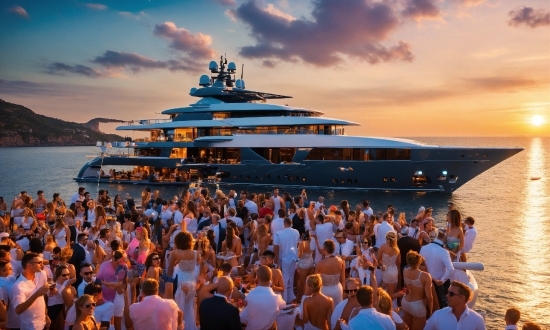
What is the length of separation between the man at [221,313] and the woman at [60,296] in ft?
7.16

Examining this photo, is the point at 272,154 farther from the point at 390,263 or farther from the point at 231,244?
the point at 390,263

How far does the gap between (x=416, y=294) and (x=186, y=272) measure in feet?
10.8

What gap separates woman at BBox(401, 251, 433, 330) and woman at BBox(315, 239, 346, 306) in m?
0.99

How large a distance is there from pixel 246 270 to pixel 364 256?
8.49ft

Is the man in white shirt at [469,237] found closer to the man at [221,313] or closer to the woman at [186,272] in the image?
the woman at [186,272]

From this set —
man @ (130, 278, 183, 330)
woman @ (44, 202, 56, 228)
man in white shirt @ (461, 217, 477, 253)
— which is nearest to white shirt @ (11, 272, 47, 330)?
man @ (130, 278, 183, 330)

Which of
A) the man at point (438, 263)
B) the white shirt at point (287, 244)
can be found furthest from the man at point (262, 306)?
the white shirt at point (287, 244)

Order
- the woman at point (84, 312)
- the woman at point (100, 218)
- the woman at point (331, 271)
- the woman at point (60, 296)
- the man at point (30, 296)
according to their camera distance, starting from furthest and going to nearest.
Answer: the woman at point (100, 218), the woman at point (331, 271), the woman at point (60, 296), the man at point (30, 296), the woman at point (84, 312)

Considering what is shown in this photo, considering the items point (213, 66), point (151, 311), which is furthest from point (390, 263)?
point (213, 66)

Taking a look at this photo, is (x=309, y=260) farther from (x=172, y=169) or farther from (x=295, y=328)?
(x=172, y=169)

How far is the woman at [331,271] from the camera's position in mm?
6703

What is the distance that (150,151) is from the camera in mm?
43219

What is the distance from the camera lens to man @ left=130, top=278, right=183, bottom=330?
500 cm

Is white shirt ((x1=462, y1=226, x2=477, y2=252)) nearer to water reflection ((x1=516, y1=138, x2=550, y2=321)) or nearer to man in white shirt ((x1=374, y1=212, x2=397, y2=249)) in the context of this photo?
man in white shirt ((x1=374, y1=212, x2=397, y2=249))
